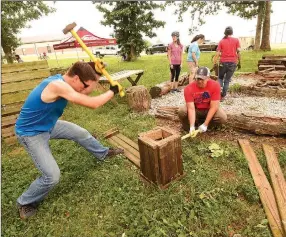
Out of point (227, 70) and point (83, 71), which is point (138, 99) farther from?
point (83, 71)

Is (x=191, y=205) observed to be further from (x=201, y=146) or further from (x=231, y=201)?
(x=201, y=146)

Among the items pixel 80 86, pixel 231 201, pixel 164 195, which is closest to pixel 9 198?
pixel 80 86

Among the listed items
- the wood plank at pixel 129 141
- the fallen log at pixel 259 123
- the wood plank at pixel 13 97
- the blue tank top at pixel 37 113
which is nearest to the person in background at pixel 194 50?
the fallen log at pixel 259 123

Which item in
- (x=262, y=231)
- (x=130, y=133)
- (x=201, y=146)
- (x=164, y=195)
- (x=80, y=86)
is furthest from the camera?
(x=130, y=133)

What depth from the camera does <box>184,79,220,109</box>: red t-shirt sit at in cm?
402

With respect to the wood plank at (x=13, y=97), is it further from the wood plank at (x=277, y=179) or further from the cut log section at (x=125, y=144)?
the wood plank at (x=277, y=179)

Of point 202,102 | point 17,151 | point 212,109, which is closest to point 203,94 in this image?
point 202,102

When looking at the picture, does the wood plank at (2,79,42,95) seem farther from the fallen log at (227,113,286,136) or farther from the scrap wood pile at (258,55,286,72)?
the scrap wood pile at (258,55,286,72)

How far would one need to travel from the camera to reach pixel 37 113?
271 cm

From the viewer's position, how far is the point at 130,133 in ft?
16.2

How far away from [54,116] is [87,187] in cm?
115

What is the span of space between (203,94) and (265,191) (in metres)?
1.90

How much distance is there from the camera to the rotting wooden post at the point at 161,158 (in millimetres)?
2896

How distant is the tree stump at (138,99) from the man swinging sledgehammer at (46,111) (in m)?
3.00
